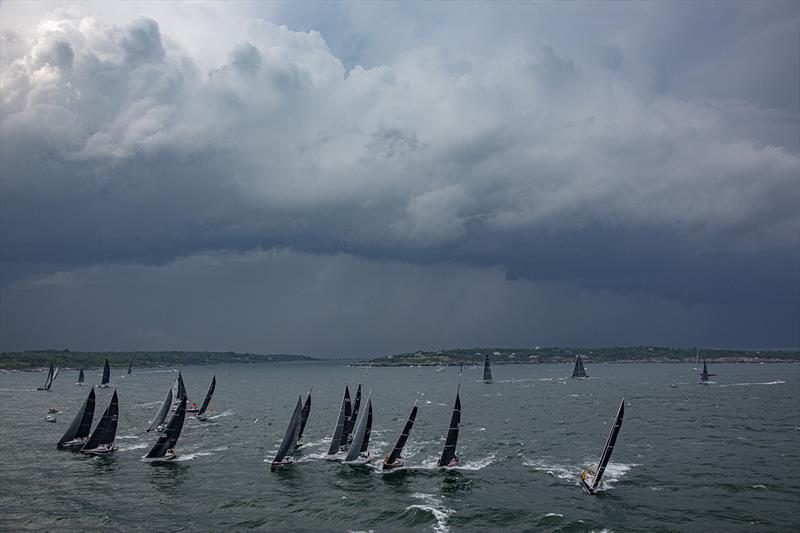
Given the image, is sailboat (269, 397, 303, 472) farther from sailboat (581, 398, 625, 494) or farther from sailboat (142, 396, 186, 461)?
sailboat (581, 398, 625, 494)

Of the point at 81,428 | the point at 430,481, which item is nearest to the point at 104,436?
the point at 81,428

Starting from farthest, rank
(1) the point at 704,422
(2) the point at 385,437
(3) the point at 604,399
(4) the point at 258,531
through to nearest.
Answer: (3) the point at 604,399
(1) the point at 704,422
(2) the point at 385,437
(4) the point at 258,531

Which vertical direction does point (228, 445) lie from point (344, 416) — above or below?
below

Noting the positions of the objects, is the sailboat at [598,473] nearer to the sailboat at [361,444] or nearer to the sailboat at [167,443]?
the sailboat at [361,444]

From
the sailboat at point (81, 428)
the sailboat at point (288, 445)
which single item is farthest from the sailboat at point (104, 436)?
the sailboat at point (288, 445)

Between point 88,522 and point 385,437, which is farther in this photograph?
point 385,437

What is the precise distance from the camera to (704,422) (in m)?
90.9

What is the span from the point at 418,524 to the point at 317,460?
79.4ft

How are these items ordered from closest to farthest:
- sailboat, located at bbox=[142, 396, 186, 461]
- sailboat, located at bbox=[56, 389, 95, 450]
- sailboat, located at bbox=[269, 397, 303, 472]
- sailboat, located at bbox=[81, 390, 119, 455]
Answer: sailboat, located at bbox=[269, 397, 303, 472]
sailboat, located at bbox=[142, 396, 186, 461]
sailboat, located at bbox=[81, 390, 119, 455]
sailboat, located at bbox=[56, 389, 95, 450]

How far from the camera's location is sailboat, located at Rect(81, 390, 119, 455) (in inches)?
2650

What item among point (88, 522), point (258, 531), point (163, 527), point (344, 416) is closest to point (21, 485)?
point (88, 522)

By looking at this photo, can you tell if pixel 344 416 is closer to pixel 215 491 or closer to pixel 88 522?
pixel 215 491

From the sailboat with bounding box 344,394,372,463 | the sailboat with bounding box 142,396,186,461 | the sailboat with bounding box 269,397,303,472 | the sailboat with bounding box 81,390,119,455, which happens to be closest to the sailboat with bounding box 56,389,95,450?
the sailboat with bounding box 81,390,119,455

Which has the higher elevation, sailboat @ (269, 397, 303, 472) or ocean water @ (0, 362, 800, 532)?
sailboat @ (269, 397, 303, 472)
